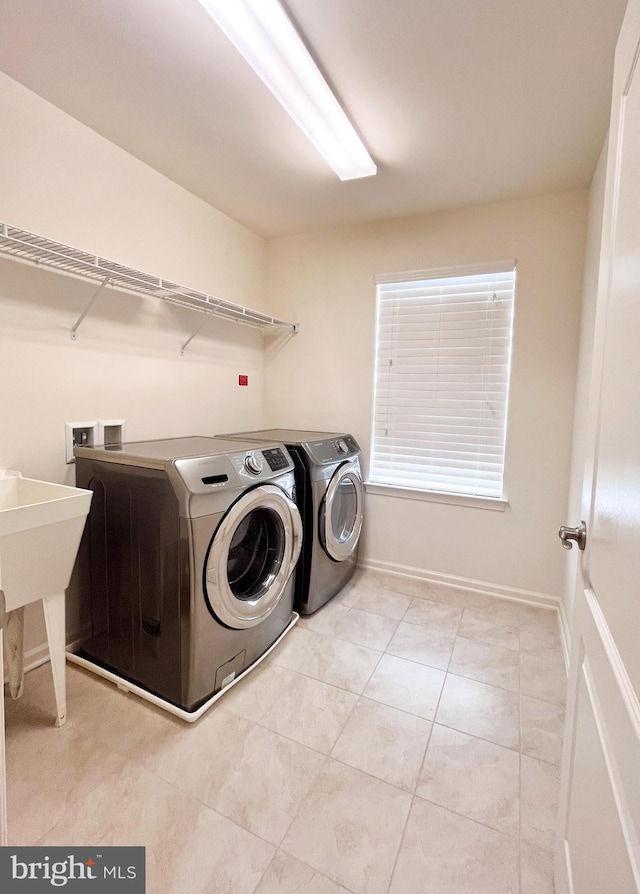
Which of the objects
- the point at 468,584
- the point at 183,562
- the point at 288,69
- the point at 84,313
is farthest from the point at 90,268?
the point at 468,584

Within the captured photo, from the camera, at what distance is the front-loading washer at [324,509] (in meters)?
2.16

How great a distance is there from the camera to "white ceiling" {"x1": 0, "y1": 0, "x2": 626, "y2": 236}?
1.25 m

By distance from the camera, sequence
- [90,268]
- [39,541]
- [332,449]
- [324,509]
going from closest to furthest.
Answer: [39,541]
[90,268]
[324,509]
[332,449]

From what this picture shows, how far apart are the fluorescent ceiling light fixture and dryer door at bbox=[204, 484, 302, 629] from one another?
1.43 m

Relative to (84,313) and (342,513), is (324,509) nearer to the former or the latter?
(342,513)

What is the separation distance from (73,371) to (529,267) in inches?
95.4

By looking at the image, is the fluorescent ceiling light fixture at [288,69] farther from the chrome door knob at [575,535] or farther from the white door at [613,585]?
the chrome door knob at [575,535]

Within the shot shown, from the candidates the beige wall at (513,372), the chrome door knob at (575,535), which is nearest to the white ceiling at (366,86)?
the beige wall at (513,372)

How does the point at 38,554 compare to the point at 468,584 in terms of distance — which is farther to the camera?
the point at 468,584

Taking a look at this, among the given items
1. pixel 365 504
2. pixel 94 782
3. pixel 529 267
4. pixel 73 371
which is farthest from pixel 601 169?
pixel 94 782

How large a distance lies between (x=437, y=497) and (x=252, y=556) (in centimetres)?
131

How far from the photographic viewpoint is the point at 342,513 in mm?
2529

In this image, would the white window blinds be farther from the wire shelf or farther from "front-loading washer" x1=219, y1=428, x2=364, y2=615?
the wire shelf

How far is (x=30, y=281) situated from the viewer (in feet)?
5.44
